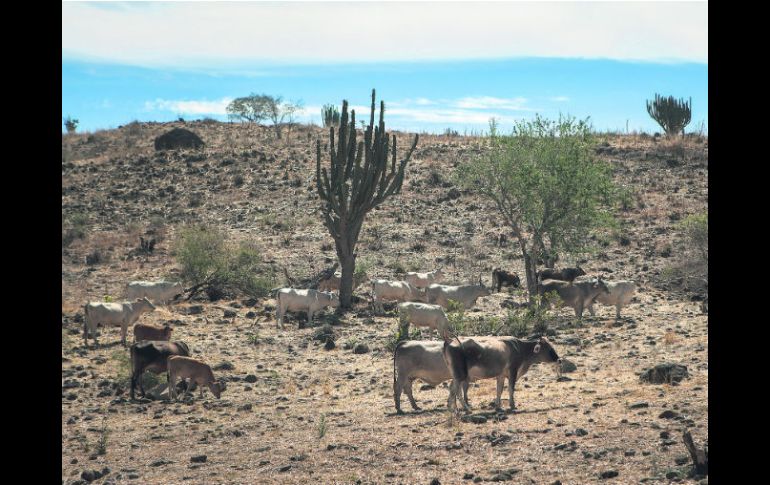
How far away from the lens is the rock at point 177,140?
193 ft

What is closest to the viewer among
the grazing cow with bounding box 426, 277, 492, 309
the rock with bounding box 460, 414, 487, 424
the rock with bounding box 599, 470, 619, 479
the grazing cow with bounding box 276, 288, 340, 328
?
the rock with bounding box 599, 470, 619, 479

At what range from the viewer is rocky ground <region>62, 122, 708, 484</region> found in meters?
12.1

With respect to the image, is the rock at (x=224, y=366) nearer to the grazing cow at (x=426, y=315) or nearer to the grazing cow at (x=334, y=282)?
the grazing cow at (x=426, y=315)

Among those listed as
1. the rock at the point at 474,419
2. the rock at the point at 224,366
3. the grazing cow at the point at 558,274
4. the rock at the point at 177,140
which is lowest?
the rock at the point at 224,366

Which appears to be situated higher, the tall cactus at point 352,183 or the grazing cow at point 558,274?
the tall cactus at point 352,183

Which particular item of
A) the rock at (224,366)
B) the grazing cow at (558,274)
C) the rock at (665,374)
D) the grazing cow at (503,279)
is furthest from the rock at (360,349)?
the grazing cow at (503,279)

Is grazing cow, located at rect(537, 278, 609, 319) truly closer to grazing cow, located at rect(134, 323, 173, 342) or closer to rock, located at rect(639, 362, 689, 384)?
rock, located at rect(639, 362, 689, 384)

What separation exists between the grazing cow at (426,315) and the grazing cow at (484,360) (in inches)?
316

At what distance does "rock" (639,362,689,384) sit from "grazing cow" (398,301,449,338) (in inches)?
306

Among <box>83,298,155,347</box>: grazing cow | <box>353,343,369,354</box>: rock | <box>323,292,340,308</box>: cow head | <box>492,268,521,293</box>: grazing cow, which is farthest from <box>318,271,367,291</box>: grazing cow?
<box>353,343,369,354</box>: rock

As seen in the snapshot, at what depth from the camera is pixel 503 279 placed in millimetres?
32406

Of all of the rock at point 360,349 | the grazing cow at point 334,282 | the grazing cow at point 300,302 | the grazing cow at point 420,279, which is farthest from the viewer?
the grazing cow at point 420,279

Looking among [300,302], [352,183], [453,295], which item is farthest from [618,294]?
[352,183]
